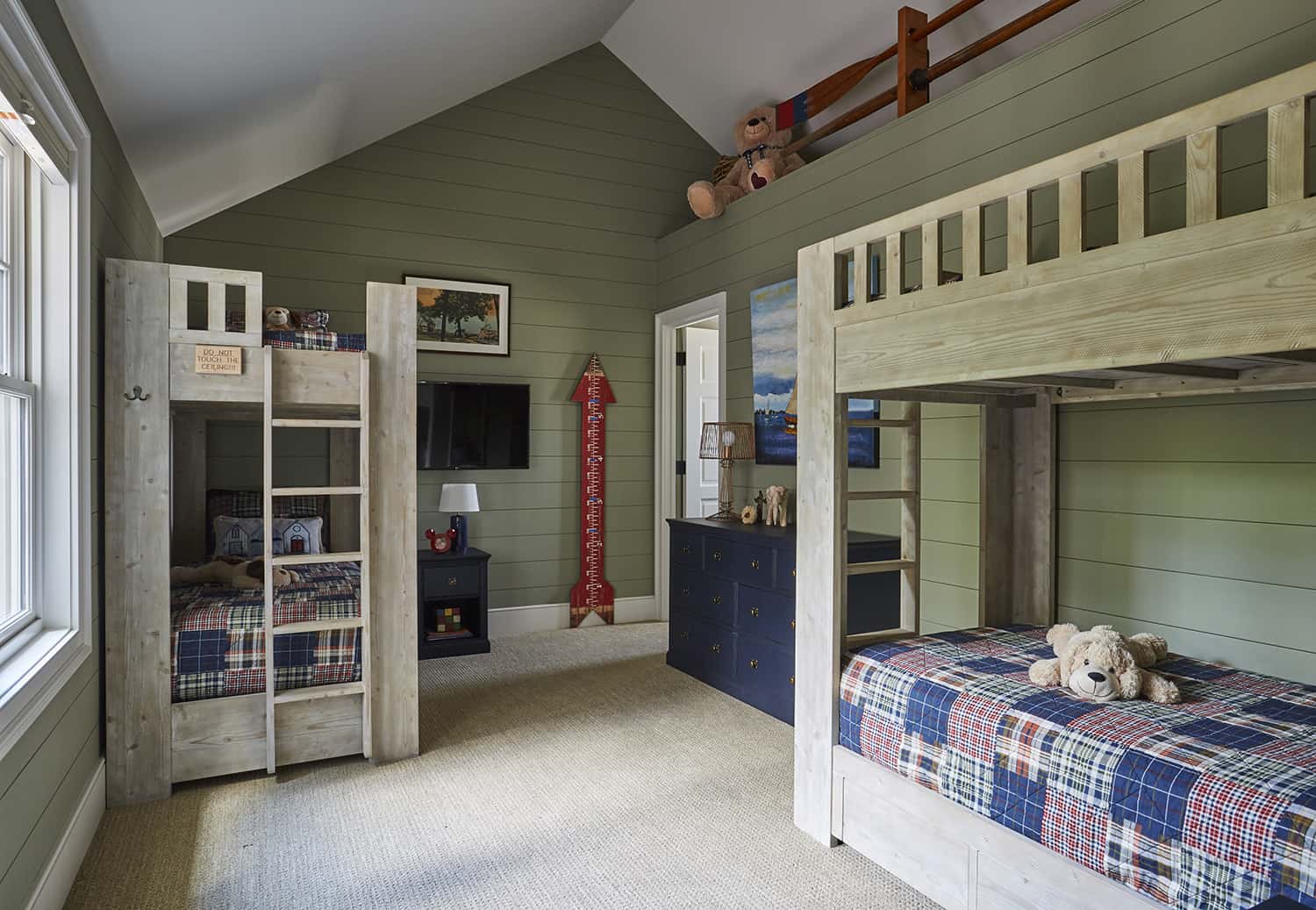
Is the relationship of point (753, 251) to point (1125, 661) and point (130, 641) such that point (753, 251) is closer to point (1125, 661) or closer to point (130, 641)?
point (1125, 661)

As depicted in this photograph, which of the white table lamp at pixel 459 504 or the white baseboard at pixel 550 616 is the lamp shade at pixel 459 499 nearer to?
the white table lamp at pixel 459 504

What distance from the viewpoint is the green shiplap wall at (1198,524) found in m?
2.37

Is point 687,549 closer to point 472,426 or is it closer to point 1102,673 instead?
point 472,426

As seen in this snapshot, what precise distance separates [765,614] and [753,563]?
244 mm

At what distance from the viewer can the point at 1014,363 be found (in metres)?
1.88

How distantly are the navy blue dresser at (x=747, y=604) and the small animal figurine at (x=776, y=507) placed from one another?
8cm

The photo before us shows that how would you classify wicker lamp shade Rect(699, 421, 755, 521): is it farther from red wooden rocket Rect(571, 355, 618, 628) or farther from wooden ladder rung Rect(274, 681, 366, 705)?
wooden ladder rung Rect(274, 681, 366, 705)

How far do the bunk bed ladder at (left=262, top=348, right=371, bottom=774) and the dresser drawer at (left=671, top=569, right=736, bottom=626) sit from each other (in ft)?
5.60

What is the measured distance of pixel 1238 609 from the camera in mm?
2502

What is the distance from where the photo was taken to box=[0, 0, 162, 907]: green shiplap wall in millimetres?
1820

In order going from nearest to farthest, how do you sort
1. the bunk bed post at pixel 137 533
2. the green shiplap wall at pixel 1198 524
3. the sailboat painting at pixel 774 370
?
the green shiplap wall at pixel 1198 524, the bunk bed post at pixel 137 533, the sailboat painting at pixel 774 370

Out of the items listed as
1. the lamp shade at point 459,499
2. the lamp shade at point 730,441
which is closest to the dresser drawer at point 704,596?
the lamp shade at point 730,441

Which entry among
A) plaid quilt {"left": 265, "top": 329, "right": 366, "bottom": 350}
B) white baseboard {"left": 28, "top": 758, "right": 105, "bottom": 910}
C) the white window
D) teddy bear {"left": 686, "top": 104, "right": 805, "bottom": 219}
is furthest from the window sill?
teddy bear {"left": 686, "top": 104, "right": 805, "bottom": 219}

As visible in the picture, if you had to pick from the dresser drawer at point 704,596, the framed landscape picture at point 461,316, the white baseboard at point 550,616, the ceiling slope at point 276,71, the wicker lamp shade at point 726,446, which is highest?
the ceiling slope at point 276,71
